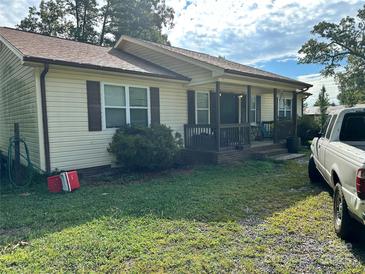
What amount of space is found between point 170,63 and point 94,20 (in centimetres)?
2021

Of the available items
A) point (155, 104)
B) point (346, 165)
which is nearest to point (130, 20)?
point (155, 104)

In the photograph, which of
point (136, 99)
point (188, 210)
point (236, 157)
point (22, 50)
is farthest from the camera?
point (236, 157)

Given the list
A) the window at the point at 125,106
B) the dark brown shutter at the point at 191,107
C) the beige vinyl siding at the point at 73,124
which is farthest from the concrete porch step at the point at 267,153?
the beige vinyl siding at the point at 73,124

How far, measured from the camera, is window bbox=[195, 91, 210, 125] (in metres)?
11.1

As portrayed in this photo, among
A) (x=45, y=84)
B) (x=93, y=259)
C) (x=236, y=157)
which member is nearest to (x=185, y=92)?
(x=236, y=157)

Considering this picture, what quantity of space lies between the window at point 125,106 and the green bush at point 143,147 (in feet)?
1.40

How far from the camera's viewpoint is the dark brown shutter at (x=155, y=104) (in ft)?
30.2

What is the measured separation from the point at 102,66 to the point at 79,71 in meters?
0.66

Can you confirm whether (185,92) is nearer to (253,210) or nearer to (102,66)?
(102,66)

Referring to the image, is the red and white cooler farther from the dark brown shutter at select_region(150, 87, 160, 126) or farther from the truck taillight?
the truck taillight

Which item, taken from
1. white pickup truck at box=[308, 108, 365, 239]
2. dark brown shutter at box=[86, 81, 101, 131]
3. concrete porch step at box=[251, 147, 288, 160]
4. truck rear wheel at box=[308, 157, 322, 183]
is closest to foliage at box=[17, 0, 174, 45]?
concrete porch step at box=[251, 147, 288, 160]

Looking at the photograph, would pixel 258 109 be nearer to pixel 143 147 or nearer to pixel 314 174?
pixel 314 174

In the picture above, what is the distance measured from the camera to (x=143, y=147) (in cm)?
762

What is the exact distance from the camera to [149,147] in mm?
7645
